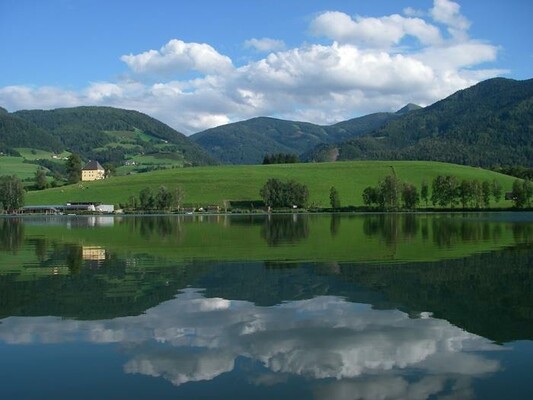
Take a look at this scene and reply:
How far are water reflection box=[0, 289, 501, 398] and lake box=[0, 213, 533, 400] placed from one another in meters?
0.05

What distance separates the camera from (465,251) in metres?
42.9

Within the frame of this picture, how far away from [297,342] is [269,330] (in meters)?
1.64

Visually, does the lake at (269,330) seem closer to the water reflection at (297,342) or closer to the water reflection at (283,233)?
the water reflection at (297,342)

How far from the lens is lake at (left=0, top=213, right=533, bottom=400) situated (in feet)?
44.3

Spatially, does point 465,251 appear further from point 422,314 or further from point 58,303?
point 58,303

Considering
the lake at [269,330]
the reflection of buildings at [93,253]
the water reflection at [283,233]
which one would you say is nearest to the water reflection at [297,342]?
the lake at [269,330]

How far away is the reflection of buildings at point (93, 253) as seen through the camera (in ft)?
134

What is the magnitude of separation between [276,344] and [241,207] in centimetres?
17395

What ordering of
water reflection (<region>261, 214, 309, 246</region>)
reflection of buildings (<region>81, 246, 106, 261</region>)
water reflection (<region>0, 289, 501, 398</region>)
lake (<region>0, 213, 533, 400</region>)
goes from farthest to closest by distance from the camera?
water reflection (<region>261, 214, 309, 246</region>) < reflection of buildings (<region>81, 246, 106, 261</region>) < water reflection (<region>0, 289, 501, 398</region>) < lake (<region>0, 213, 533, 400</region>)


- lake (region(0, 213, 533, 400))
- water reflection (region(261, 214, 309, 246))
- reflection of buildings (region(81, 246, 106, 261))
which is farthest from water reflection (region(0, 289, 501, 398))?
water reflection (region(261, 214, 309, 246))

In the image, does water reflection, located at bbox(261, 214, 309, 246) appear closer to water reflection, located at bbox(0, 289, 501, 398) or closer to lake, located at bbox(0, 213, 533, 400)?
lake, located at bbox(0, 213, 533, 400)

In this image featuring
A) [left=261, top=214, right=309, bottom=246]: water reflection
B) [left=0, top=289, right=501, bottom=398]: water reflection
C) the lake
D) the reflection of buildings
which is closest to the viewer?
the lake

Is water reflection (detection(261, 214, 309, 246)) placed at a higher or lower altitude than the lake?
higher

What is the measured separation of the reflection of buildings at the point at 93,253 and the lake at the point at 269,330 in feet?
16.7
